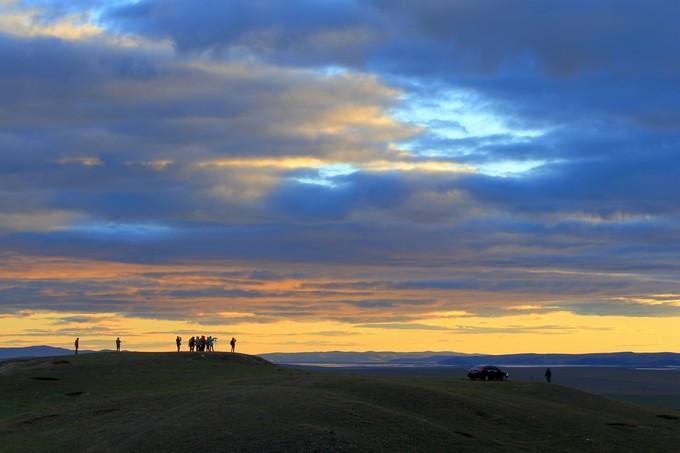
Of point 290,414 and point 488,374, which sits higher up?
point 488,374

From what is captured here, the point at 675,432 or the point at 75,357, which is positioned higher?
the point at 75,357

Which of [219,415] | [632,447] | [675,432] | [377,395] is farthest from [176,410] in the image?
[675,432]

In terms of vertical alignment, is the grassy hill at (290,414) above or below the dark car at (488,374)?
below

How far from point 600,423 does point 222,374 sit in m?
34.1

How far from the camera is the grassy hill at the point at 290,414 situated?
49219mm

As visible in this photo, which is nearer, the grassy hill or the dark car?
the grassy hill

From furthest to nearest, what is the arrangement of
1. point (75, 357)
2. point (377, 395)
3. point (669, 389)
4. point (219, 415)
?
point (669, 389) → point (75, 357) → point (377, 395) → point (219, 415)

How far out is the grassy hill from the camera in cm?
4922

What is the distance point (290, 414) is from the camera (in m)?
52.4

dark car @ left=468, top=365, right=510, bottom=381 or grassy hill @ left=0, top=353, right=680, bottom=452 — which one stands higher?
dark car @ left=468, top=365, right=510, bottom=381

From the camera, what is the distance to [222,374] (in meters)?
82.2

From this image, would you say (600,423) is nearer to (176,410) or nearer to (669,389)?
(176,410)

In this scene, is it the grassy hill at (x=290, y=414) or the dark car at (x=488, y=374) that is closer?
the grassy hill at (x=290, y=414)

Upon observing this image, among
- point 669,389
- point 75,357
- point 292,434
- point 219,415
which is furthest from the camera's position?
point 669,389
